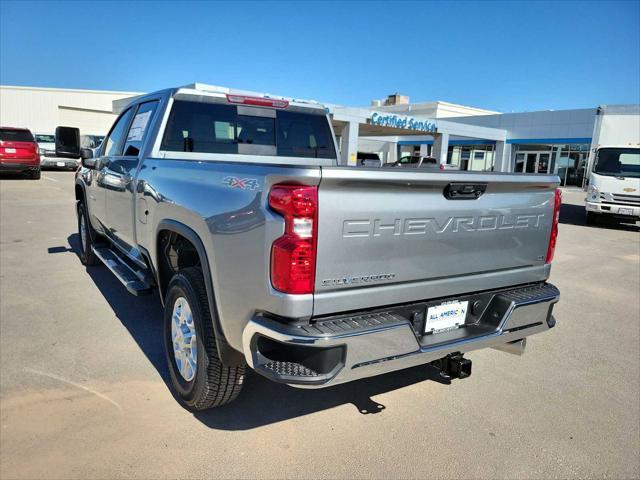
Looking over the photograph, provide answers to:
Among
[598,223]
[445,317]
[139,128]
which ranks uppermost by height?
[139,128]

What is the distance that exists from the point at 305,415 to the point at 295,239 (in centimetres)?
147

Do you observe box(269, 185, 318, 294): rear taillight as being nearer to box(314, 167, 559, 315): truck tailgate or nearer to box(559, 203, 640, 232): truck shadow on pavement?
box(314, 167, 559, 315): truck tailgate

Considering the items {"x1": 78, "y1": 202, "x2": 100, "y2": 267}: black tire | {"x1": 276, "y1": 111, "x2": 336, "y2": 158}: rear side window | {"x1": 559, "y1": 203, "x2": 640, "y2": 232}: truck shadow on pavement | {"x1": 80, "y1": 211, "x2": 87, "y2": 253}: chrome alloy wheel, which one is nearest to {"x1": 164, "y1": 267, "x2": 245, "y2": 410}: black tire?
{"x1": 276, "y1": 111, "x2": 336, "y2": 158}: rear side window

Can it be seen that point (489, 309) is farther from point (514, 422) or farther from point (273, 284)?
point (273, 284)

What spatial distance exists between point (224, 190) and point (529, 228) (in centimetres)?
193

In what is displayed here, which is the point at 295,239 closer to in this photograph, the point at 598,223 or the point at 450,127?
the point at 598,223

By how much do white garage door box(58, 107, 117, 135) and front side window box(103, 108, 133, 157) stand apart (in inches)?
1664

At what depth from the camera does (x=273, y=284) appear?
2.19 m

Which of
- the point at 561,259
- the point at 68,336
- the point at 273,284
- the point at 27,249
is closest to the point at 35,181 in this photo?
the point at 27,249

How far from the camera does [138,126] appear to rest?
174 inches

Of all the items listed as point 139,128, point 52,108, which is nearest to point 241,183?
point 139,128

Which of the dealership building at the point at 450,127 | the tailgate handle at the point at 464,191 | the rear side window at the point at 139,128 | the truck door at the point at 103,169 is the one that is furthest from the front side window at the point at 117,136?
the dealership building at the point at 450,127

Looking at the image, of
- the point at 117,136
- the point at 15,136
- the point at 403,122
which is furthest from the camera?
the point at 403,122

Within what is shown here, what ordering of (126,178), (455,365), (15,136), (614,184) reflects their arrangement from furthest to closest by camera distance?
(15,136) < (614,184) < (126,178) < (455,365)
